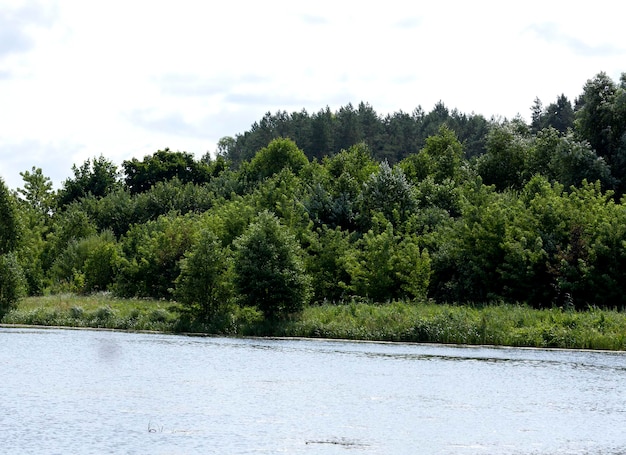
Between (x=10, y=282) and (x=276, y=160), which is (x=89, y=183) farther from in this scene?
(x=10, y=282)

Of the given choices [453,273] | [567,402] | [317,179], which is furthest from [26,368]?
[317,179]

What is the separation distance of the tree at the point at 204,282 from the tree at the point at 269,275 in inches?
85.2

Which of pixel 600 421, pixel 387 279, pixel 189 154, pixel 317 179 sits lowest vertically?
pixel 600 421

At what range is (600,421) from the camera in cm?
3281

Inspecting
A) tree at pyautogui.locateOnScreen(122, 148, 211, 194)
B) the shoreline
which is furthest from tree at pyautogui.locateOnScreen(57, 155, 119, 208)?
the shoreline

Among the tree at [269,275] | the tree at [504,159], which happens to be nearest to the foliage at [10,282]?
the tree at [269,275]

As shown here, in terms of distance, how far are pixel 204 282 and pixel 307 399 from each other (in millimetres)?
34665

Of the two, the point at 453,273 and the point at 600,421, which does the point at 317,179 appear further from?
the point at 600,421

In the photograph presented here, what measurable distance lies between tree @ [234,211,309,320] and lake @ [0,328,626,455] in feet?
33.5

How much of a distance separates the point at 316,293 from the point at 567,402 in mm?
45048

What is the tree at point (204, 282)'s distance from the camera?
7112 cm

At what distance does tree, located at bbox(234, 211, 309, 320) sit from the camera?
68.9 meters

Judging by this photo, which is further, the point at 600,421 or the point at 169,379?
the point at 169,379

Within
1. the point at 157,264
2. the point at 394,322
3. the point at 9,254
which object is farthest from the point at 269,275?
the point at 157,264
